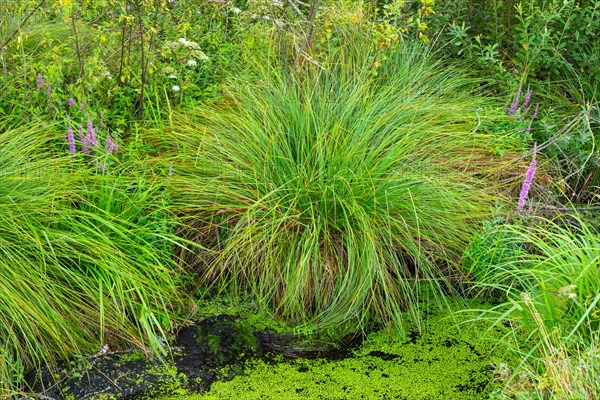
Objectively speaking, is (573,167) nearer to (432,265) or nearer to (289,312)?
(432,265)

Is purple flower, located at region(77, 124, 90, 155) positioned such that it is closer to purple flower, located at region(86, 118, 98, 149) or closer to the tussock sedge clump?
purple flower, located at region(86, 118, 98, 149)

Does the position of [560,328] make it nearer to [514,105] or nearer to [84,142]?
[514,105]

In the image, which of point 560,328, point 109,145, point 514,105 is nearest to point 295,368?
point 560,328

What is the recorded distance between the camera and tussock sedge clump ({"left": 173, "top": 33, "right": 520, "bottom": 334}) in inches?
146

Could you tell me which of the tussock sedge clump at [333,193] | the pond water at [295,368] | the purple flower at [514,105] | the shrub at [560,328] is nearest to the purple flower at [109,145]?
the tussock sedge clump at [333,193]

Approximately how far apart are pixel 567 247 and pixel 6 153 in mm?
2668

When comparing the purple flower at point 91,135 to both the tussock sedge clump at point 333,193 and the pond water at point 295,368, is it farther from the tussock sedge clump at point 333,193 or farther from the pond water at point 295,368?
the pond water at point 295,368

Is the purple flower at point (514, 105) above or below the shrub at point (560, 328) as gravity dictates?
above

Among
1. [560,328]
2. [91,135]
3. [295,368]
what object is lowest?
[295,368]

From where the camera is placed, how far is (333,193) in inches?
148

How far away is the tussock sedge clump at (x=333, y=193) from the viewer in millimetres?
3719

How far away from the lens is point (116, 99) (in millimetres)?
4562

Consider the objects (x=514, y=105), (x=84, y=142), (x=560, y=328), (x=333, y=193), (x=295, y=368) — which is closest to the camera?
(x=560, y=328)

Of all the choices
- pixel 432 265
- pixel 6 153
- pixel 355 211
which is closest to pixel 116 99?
pixel 6 153
